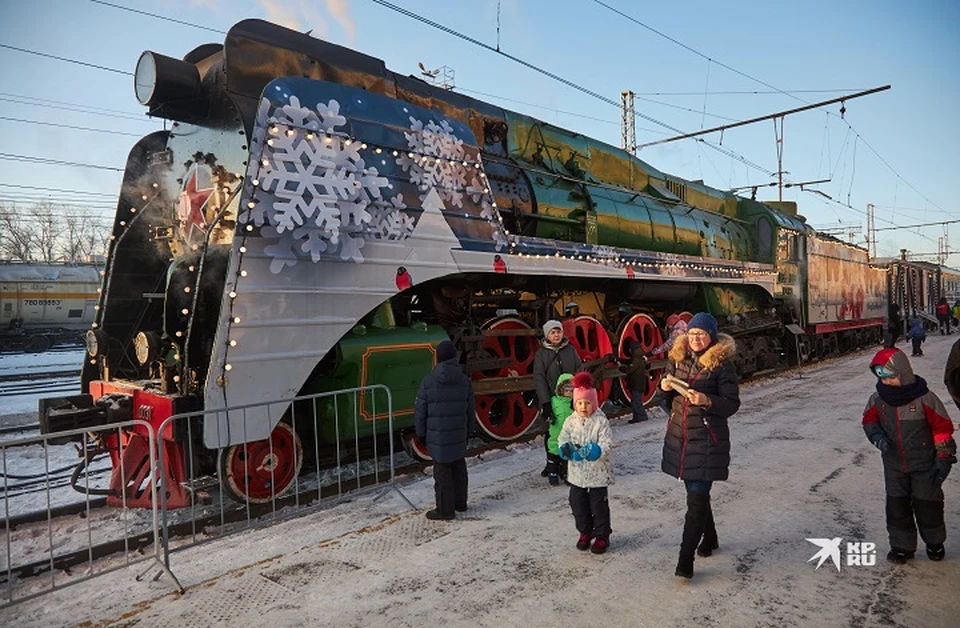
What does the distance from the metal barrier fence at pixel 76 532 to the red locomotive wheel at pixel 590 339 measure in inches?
184

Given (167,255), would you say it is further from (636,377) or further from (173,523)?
(636,377)

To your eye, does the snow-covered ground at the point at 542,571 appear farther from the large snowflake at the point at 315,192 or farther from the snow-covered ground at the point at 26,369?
the snow-covered ground at the point at 26,369

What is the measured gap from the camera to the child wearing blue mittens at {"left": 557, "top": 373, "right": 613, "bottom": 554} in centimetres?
359

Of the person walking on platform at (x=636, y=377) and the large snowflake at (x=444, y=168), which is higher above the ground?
the large snowflake at (x=444, y=168)

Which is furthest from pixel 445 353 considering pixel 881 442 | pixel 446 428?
pixel 881 442

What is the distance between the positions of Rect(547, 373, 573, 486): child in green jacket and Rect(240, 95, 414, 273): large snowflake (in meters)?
1.83

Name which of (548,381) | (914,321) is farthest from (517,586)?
(914,321)

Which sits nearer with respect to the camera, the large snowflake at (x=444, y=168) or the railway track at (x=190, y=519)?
the railway track at (x=190, y=519)

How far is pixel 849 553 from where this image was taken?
355 cm

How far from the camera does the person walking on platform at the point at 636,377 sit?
794 cm

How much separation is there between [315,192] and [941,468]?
4.24 m

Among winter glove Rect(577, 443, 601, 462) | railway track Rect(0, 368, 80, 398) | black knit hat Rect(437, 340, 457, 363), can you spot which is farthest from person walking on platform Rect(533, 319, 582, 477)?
railway track Rect(0, 368, 80, 398)

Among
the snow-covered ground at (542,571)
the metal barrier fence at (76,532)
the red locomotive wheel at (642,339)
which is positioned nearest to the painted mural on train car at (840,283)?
the red locomotive wheel at (642,339)

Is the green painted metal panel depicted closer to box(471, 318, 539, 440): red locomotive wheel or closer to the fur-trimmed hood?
box(471, 318, 539, 440): red locomotive wheel
